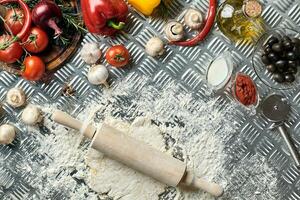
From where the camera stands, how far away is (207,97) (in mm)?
1797

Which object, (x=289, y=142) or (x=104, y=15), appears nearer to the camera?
(x=104, y=15)

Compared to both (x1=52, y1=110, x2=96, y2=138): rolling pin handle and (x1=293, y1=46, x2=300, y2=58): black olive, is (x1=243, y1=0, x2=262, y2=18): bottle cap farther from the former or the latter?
(x1=52, y1=110, x2=96, y2=138): rolling pin handle

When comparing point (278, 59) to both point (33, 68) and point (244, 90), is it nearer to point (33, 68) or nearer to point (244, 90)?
point (244, 90)

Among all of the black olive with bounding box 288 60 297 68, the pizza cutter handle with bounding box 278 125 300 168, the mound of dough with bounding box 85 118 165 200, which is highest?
the black olive with bounding box 288 60 297 68

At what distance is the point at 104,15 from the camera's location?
1.69m

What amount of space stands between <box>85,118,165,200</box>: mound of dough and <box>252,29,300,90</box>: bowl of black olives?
39cm

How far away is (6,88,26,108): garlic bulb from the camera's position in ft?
5.74

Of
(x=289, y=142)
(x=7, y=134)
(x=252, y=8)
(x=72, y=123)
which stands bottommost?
(x=7, y=134)

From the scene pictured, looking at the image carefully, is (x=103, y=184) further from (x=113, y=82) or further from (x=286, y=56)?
(x=286, y=56)

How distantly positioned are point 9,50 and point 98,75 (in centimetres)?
27

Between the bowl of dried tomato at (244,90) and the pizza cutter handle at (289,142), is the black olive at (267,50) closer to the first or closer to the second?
the bowl of dried tomato at (244,90)

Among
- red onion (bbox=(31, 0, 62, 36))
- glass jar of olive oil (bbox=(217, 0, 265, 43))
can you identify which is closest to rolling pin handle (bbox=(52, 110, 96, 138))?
red onion (bbox=(31, 0, 62, 36))

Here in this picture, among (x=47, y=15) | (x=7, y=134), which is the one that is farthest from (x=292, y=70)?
(x=7, y=134)

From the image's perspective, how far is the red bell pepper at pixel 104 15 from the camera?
169cm
